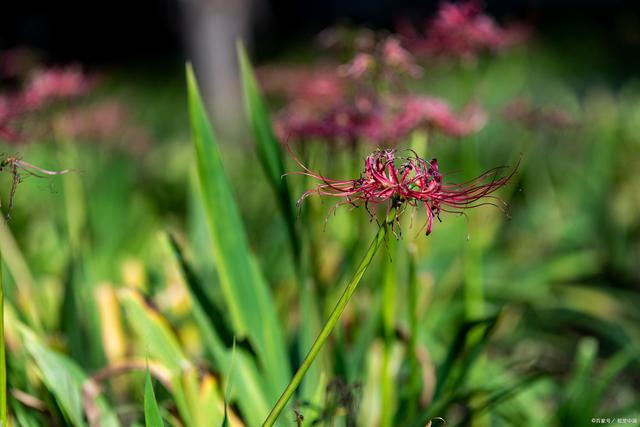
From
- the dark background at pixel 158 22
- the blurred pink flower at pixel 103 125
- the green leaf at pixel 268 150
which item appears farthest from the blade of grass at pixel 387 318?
the dark background at pixel 158 22

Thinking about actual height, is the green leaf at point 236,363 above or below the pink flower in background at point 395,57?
below

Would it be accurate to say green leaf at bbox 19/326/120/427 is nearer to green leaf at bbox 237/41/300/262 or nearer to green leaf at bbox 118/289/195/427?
green leaf at bbox 118/289/195/427

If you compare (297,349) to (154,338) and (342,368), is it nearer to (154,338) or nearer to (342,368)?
(342,368)

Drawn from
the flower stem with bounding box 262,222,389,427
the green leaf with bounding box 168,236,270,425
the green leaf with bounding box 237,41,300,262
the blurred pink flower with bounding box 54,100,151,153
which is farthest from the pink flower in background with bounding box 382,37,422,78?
the blurred pink flower with bounding box 54,100,151,153

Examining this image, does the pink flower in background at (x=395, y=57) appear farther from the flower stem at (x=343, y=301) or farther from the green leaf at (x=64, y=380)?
the green leaf at (x=64, y=380)

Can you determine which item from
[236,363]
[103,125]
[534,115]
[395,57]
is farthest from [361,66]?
[103,125]

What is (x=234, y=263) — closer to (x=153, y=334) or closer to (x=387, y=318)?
(x=153, y=334)
